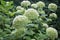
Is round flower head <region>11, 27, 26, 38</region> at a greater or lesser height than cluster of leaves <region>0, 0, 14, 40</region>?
lesser

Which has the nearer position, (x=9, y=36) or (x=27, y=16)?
(x=9, y=36)

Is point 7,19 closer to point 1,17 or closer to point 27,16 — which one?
point 1,17

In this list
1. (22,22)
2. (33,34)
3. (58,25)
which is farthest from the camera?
(58,25)

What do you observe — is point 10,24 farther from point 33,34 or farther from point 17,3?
point 17,3

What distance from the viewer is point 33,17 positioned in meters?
1.56

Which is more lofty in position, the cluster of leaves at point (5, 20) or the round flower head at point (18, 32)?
the cluster of leaves at point (5, 20)

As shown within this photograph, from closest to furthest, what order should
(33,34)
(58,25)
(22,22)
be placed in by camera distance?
1. (22,22)
2. (33,34)
3. (58,25)

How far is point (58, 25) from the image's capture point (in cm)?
400

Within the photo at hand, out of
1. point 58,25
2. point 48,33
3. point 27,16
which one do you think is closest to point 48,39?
point 48,33

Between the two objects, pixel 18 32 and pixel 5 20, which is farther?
pixel 5 20

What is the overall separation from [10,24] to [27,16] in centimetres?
17

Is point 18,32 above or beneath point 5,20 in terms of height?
beneath

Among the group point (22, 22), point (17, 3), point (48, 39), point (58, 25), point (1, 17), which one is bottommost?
point (48, 39)

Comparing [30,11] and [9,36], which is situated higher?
[30,11]
